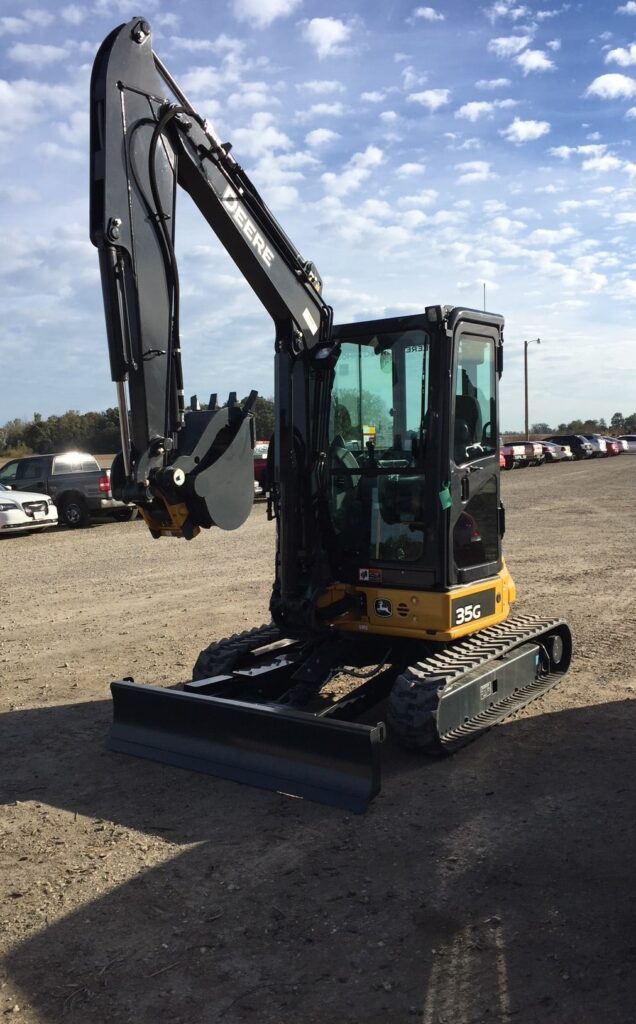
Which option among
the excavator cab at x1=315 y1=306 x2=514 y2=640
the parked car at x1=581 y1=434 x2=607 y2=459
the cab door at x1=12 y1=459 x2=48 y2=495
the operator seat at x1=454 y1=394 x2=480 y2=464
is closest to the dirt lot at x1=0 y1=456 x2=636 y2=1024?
the excavator cab at x1=315 y1=306 x2=514 y2=640

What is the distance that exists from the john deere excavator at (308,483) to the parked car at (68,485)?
1434cm

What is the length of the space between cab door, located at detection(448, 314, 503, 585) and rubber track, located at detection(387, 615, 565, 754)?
488mm

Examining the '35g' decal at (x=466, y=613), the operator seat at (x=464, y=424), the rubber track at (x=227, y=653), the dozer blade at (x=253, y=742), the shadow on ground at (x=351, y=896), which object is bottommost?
the shadow on ground at (x=351, y=896)

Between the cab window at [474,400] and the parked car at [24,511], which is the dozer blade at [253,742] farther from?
the parked car at [24,511]

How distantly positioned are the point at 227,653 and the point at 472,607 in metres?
1.90

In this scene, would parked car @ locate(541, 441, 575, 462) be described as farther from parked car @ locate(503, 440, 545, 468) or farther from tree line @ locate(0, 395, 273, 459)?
tree line @ locate(0, 395, 273, 459)

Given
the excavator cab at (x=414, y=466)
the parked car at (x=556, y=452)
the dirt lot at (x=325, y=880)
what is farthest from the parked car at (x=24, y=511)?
the parked car at (x=556, y=452)

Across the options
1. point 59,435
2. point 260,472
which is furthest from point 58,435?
point 260,472

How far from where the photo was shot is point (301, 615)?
6.61 metres

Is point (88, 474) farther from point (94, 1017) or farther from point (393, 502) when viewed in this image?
point (94, 1017)

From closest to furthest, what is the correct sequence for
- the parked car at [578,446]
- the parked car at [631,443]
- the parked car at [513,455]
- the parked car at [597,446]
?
1. the parked car at [513,455]
2. the parked car at [578,446]
3. the parked car at [597,446]
4. the parked car at [631,443]

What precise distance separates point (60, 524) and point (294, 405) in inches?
620

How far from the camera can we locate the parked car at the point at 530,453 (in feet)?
154

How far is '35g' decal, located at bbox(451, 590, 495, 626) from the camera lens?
646cm
